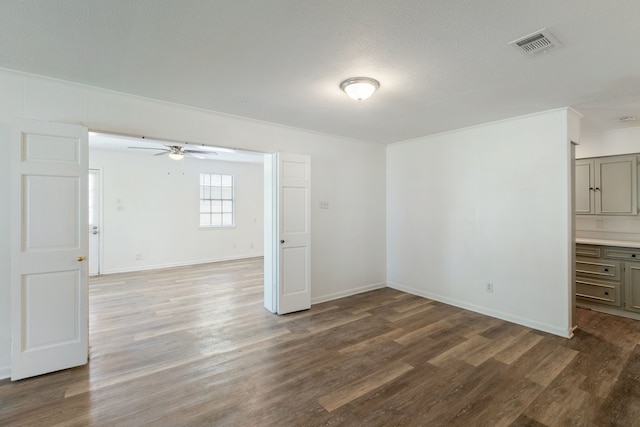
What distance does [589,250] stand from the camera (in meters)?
4.12

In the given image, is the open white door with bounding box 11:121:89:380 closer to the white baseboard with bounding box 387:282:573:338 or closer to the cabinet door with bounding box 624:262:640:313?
the white baseboard with bounding box 387:282:573:338

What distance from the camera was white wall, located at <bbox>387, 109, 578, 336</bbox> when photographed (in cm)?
341

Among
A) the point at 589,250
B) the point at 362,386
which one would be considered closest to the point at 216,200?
the point at 362,386

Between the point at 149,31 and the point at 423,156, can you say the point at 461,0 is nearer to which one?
the point at 149,31

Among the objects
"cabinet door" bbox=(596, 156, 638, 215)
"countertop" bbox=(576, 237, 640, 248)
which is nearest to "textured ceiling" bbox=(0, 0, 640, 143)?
"cabinet door" bbox=(596, 156, 638, 215)

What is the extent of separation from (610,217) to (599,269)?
3.17 ft

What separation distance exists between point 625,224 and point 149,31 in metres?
6.21

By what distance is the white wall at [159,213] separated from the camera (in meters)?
6.36

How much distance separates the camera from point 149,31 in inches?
75.2

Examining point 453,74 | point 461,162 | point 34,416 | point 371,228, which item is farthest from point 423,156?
point 34,416

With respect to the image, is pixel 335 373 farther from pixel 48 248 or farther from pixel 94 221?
pixel 94 221

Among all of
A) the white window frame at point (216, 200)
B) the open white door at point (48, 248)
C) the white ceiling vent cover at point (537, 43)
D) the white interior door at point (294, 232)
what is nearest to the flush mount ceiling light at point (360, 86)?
the white ceiling vent cover at point (537, 43)

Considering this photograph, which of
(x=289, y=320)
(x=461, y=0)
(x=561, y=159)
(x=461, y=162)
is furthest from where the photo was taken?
(x=461, y=162)

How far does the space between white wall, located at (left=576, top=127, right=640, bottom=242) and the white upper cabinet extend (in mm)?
122
